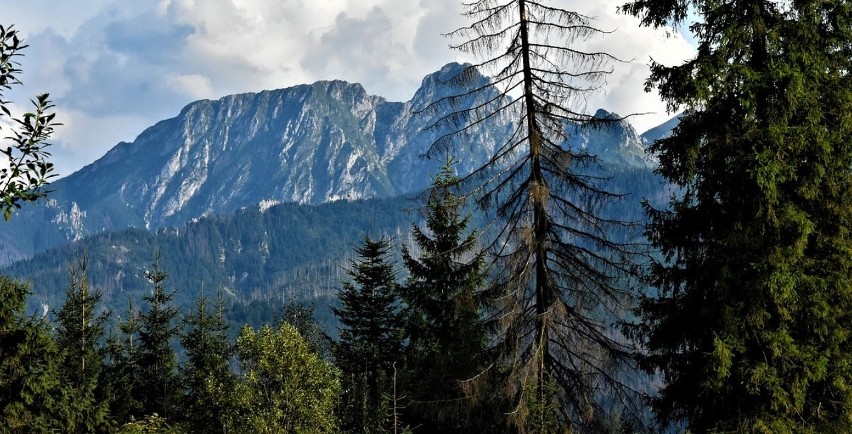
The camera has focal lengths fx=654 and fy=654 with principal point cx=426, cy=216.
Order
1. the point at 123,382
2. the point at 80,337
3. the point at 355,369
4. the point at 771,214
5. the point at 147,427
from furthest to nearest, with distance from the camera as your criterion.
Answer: the point at 80,337
the point at 123,382
the point at 355,369
the point at 147,427
the point at 771,214

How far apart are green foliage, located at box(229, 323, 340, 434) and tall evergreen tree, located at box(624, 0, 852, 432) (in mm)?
11841

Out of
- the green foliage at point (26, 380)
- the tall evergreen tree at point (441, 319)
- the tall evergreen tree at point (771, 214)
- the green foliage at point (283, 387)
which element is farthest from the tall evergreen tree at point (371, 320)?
the tall evergreen tree at point (771, 214)

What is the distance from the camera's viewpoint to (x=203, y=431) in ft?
73.8

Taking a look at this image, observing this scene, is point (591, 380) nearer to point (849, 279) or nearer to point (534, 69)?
point (849, 279)

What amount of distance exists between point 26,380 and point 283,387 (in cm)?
703

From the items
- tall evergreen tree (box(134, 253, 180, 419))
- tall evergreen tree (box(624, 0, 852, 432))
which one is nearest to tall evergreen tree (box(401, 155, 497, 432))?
tall evergreen tree (box(624, 0, 852, 432))

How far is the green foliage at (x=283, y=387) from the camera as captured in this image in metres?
19.7

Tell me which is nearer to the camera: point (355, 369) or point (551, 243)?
point (551, 243)

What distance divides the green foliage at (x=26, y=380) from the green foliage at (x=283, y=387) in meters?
5.00

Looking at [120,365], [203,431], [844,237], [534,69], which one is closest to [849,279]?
[844,237]

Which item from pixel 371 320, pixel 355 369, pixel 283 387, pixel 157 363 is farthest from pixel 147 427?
pixel 157 363

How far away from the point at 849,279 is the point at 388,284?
69.2 feet

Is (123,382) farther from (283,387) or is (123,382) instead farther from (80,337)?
(283,387)

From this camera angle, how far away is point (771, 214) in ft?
34.7
